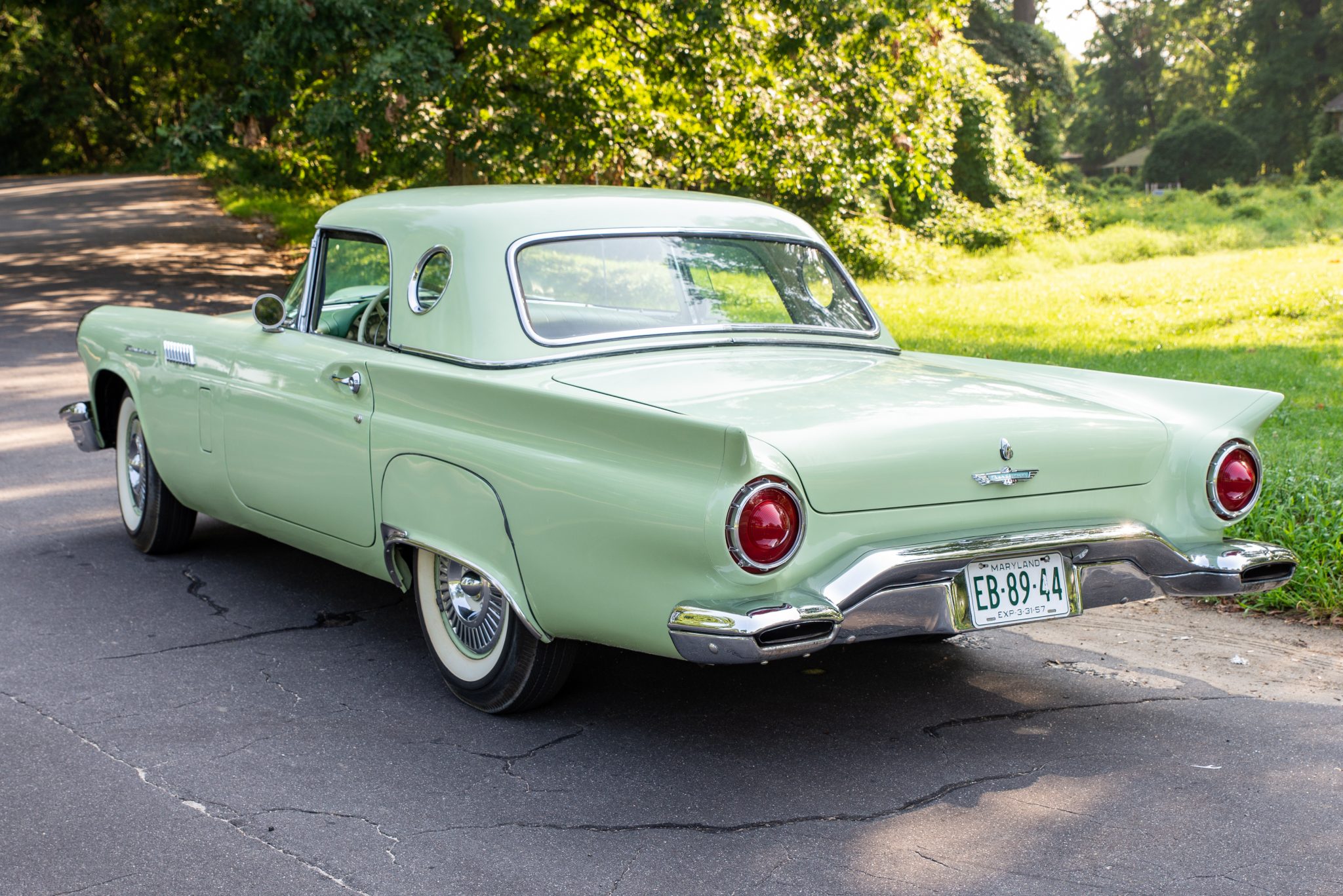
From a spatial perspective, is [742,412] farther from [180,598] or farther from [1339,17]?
[1339,17]

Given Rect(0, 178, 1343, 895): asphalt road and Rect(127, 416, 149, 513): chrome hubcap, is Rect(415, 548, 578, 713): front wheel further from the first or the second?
Rect(127, 416, 149, 513): chrome hubcap

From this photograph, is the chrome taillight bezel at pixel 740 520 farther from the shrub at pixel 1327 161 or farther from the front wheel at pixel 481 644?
the shrub at pixel 1327 161

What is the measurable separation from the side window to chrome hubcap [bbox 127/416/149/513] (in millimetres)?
1429

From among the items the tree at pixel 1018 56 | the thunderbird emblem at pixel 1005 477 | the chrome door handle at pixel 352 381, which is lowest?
the thunderbird emblem at pixel 1005 477

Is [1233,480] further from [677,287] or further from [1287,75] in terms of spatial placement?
[1287,75]

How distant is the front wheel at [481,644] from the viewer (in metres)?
3.89

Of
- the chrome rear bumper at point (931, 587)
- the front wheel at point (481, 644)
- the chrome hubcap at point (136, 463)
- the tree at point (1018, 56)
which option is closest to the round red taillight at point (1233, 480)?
the chrome rear bumper at point (931, 587)

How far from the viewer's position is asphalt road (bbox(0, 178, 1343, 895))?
3.09m

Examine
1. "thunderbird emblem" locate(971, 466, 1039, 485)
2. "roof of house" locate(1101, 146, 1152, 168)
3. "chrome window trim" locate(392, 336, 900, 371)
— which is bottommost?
"thunderbird emblem" locate(971, 466, 1039, 485)

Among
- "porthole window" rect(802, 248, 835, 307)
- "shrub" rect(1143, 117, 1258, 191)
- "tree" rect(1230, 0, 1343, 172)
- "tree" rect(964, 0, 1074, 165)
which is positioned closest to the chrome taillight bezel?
"porthole window" rect(802, 248, 835, 307)

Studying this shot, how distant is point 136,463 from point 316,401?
1.97 m

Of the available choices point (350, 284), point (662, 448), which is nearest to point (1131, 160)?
point (350, 284)

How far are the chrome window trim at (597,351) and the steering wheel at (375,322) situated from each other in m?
0.15

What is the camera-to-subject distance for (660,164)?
1705 centimetres
